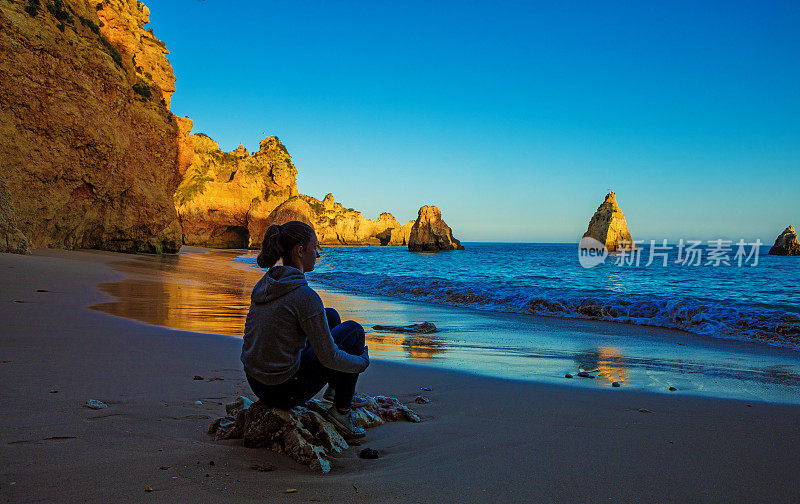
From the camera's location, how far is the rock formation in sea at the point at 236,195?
206ft

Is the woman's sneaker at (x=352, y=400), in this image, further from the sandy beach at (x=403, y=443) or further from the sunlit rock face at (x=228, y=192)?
the sunlit rock face at (x=228, y=192)

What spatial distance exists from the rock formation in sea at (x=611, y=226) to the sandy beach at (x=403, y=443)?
7230 centimetres

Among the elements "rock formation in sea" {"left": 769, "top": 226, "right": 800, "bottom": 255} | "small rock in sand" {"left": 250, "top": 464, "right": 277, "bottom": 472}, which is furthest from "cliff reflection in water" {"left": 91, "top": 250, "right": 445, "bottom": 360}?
"rock formation in sea" {"left": 769, "top": 226, "right": 800, "bottom": 255}

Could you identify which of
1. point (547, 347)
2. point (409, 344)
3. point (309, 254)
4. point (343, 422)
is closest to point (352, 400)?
point (343, 422)

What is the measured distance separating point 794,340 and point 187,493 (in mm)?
8963

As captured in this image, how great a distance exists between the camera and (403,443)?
2602 mm

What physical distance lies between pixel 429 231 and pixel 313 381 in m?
75.0

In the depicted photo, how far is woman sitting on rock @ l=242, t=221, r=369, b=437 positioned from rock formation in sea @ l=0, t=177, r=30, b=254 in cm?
1367

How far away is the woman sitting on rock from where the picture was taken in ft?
7.63

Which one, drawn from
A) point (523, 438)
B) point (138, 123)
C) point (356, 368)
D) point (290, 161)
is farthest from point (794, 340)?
point (290, 161)

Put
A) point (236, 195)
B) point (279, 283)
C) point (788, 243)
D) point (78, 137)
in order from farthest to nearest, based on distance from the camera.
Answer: point (788, 243)
point (236, 195)
point (78, 137)
point (279, 283)

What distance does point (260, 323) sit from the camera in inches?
Answer: 93.3

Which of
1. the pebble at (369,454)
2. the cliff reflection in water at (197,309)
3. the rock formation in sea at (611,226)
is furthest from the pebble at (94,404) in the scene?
the rock formation in sea at (611,226)

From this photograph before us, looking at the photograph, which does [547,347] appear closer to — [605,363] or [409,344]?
[605,363]
